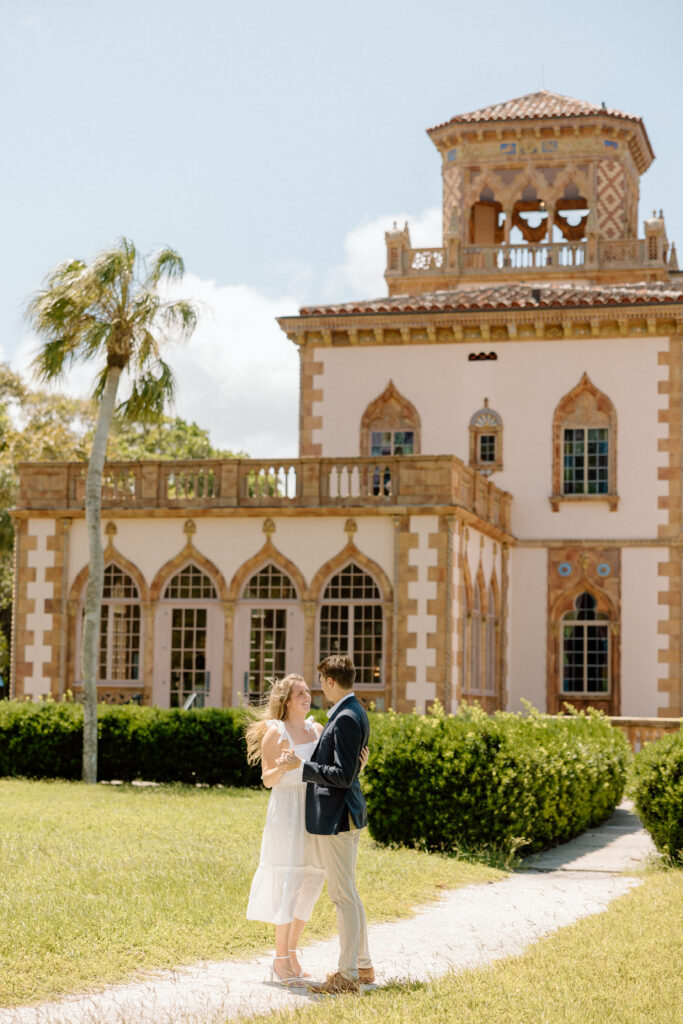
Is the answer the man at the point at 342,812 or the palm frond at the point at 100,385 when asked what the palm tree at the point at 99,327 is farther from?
the man at the point at 342,812

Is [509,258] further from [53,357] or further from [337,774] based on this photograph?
[337,774]

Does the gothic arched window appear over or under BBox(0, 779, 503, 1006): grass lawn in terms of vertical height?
over

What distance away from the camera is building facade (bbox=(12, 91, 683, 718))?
25266 mm

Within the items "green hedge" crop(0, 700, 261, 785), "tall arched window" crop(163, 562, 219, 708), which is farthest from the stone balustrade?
"tall arched window" crop(163, 562, 219, 708)

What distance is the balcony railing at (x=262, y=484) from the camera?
24.8 metres

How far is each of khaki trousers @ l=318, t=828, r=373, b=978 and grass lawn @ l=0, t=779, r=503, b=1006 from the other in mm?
1230

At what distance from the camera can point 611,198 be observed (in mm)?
34844

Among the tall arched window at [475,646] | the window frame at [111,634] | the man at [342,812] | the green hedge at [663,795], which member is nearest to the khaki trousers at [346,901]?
the man at [342,812]

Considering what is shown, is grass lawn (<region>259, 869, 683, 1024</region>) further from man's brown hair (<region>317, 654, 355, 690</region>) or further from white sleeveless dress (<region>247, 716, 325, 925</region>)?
man's brown hair (<region>317, 654, 355, 690</region>)

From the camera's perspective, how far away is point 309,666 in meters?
25.3

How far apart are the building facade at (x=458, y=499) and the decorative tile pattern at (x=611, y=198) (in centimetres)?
5

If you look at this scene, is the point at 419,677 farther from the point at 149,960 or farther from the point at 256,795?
the point at 149,960

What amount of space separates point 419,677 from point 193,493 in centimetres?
544

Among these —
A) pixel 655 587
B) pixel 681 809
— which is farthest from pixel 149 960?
pixel 655 587
